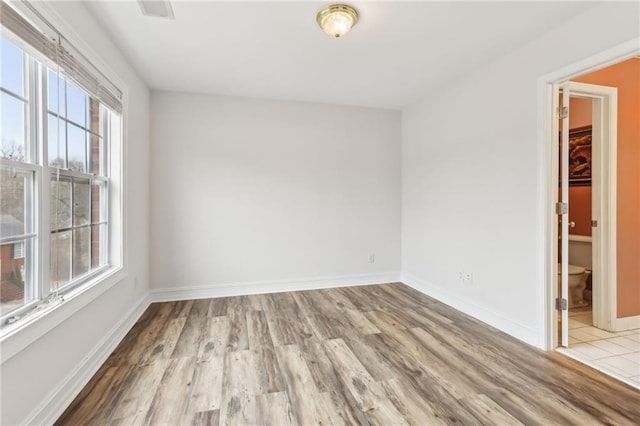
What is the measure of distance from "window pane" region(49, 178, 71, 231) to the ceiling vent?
1316mm

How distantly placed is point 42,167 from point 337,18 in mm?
2062

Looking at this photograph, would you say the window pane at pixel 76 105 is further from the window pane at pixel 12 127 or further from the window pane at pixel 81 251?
the window pane at pixel 81 251

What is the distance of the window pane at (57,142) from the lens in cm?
171

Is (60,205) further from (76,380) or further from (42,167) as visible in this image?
(76,380)

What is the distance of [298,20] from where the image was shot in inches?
85.5

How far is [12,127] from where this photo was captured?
4.78ft

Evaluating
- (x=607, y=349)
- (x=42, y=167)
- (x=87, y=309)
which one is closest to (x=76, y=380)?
(x=87, y=309)

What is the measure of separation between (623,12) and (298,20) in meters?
2.14

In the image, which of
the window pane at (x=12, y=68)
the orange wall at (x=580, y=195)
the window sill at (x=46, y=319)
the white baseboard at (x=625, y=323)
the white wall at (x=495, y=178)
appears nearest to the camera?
the window sill at (x=46, y=319)

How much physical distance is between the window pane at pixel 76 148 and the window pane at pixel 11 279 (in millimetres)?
756

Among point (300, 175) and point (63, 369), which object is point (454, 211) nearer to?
point (300, 175)

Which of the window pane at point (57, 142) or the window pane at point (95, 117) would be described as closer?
the window pane at point (57, 142)

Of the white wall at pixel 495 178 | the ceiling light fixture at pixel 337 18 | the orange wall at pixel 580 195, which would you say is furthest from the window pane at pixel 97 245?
the orange wall at pixel 580 195

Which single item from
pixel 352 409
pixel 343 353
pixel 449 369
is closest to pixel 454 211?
pixel 449 369
